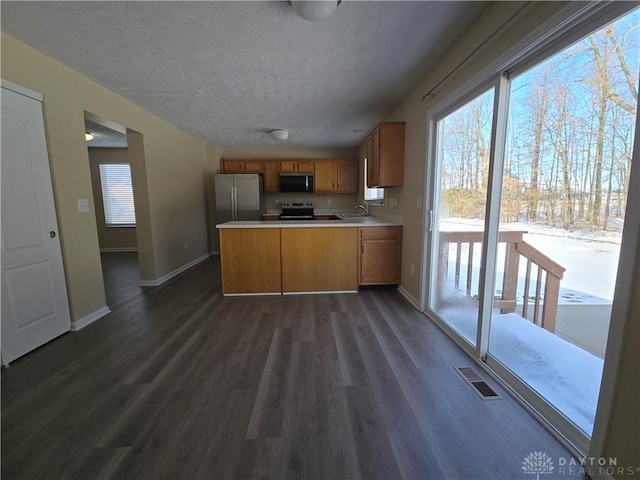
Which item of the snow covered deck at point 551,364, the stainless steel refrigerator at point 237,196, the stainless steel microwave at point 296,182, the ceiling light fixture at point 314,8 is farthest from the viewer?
the stainless steel microwave at point 296,182

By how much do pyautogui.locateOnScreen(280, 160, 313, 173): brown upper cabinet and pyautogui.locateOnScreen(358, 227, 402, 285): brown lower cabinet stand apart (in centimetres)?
299

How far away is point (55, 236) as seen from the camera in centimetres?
220

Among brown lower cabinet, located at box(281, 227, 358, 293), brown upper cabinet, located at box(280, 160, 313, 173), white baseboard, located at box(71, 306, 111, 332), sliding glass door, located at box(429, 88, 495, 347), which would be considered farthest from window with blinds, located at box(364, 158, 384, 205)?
white baseboard, located at box(71, 306, 111, 332)

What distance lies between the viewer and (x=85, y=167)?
8.13ft

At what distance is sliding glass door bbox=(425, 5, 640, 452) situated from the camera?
109cm

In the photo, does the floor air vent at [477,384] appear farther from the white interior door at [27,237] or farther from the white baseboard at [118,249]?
the white baseboard at [118,249]

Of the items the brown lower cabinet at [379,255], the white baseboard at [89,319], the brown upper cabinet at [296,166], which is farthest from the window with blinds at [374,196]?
the white baseboard at [89,319]

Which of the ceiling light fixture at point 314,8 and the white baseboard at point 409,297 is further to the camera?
the white baseboard at point 409,297

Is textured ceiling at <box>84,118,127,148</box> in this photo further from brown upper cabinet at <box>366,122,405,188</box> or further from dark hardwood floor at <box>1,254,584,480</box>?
brown upper cabinet at <box>366,122,405,188</box>

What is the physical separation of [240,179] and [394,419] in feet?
16.0

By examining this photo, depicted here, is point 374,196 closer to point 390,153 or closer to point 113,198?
point 390,153

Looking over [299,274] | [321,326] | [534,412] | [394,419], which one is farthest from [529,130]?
[299,274]

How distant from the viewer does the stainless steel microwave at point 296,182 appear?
5.60 m

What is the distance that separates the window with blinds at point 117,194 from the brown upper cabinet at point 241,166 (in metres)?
2.13
